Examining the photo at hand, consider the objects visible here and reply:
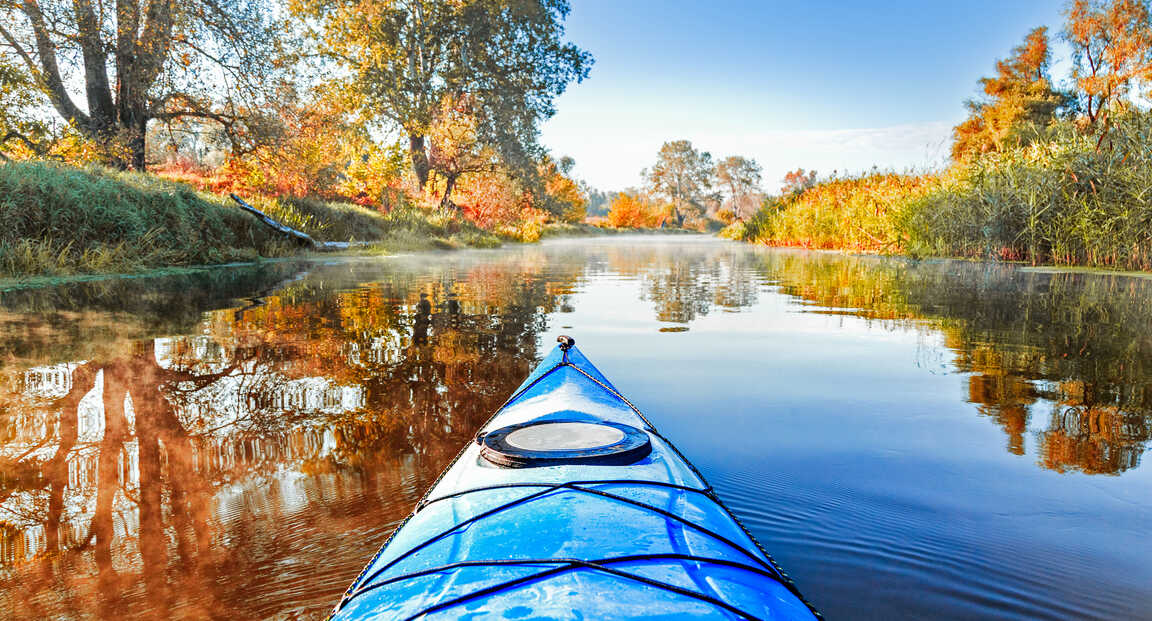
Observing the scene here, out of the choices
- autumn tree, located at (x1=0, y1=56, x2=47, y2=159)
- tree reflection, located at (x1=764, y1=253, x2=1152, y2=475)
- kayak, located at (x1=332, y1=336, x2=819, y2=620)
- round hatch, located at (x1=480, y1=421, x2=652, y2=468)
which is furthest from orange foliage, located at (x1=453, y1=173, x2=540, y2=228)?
kayak, located at (x1=332, y1=336, x2=819, y2=620)

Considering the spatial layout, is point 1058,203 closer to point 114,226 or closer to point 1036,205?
point 1036,205

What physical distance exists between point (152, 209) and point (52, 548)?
9771 mm

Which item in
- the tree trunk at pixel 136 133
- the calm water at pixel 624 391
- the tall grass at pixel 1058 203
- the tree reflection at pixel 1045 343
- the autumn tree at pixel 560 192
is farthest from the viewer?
the autumn tree at pixel 560 192

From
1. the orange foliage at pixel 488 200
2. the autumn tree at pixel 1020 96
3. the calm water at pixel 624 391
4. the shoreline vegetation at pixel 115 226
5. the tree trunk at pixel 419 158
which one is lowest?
the calm water at pixel 624 391

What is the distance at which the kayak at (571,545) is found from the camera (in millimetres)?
974

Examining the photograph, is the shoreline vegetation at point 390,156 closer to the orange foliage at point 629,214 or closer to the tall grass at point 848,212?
the tall grass at point 848,212

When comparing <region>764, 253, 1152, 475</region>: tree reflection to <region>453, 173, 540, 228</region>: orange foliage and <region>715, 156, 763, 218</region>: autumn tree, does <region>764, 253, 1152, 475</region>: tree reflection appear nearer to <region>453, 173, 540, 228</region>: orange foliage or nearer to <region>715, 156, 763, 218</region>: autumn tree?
<region>453, 173, 540, 228</region>: orange foliage

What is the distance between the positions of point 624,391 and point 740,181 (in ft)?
255

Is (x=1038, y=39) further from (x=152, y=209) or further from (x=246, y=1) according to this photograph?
(x=152, y=209)

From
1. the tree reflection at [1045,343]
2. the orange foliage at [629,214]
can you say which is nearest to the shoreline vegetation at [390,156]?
the tree reflection at [1045,343]

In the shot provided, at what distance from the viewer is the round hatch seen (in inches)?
62.0

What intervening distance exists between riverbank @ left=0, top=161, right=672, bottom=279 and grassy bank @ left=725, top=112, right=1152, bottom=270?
14.0 meters

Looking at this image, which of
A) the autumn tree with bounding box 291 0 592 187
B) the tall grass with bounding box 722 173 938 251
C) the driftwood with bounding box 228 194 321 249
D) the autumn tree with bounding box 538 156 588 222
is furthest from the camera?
the autumn tree with bounding box 538 156 588 222

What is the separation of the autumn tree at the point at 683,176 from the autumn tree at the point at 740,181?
395cm
